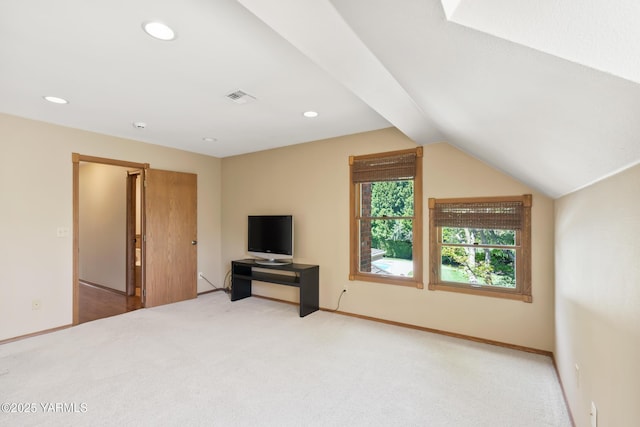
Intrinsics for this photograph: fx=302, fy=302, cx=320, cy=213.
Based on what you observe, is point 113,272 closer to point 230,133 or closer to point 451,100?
point 230,133

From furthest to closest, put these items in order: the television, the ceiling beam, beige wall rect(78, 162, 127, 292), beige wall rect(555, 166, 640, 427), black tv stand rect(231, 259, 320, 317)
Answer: beige wall rect(78, 162, 127, 292) < the television < black tv stand rect(231, 259, 320, 317) < the ceiling beam < beige wall rect(555, 166, 640, 427)

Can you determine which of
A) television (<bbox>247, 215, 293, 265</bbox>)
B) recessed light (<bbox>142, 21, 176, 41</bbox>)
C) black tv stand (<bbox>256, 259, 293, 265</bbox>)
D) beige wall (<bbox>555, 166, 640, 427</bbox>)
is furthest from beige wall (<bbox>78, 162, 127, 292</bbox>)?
beige wall (<bbox>555, 166, 640, 427</bbox>)

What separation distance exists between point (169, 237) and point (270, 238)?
1.64m

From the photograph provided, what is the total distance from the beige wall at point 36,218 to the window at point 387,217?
11.8ft

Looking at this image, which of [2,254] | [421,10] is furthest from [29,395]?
[421,10]

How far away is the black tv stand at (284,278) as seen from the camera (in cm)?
415

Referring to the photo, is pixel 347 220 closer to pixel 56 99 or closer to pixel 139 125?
pixel 139 125

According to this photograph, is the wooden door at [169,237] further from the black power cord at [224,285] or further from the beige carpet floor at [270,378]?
the beige carpet floor at [270,378]

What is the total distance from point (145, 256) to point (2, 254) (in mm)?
1518

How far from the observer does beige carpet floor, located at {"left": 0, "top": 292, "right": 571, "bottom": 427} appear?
2082 mm

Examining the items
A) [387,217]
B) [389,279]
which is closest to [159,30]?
[387,217]

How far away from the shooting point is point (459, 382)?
2490 mm

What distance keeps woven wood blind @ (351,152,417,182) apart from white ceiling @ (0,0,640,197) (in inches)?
17.0

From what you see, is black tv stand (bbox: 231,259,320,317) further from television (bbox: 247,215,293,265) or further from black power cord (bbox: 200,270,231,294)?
black power cord (bbox: 200,270,231,294)
